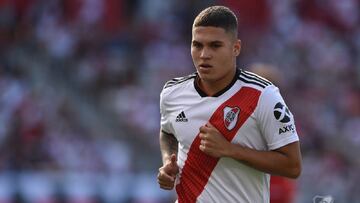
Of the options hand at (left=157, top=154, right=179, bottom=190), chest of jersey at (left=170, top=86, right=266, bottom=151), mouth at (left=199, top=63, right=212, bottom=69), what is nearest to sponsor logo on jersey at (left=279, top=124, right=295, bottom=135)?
chest of jersey at (left=170, top=86, right=266, bottom=151)

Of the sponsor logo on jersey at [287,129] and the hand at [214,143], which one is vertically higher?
the sponsor logo on jersey at [287,129]

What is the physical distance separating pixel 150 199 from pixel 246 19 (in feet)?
18.1

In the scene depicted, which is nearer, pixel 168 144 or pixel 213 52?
pixel 213 52

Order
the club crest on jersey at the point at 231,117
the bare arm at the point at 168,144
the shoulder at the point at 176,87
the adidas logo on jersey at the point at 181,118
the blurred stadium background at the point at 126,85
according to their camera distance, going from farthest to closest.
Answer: the blurred stadium background at the point at 126,85 → the bare arm at the point at 168,144 → the shoulder at the point at 176,87 → the adidas logo on jersey at the point at 181,118 → the club crest on jersey at the point at 231,117

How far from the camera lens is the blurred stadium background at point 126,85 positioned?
14.3 metres

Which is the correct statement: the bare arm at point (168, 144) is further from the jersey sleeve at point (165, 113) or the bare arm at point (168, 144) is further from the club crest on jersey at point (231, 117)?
the club crest on jersey at point (231, 117)

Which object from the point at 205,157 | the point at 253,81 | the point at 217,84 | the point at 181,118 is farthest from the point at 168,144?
the point at 253,81

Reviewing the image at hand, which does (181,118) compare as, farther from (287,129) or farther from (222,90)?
(287,129)

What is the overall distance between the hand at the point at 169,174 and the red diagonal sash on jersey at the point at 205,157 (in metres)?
0.09

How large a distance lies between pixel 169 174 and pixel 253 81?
0.68 metres

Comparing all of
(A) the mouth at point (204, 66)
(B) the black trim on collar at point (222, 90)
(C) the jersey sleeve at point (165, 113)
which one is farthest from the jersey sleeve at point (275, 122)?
(C) the jersey sleeve at point (165, 113)

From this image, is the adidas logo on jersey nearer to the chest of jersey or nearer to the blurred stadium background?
the chest of jersey

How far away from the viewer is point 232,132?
5.61 meters

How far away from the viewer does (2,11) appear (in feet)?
55.9
